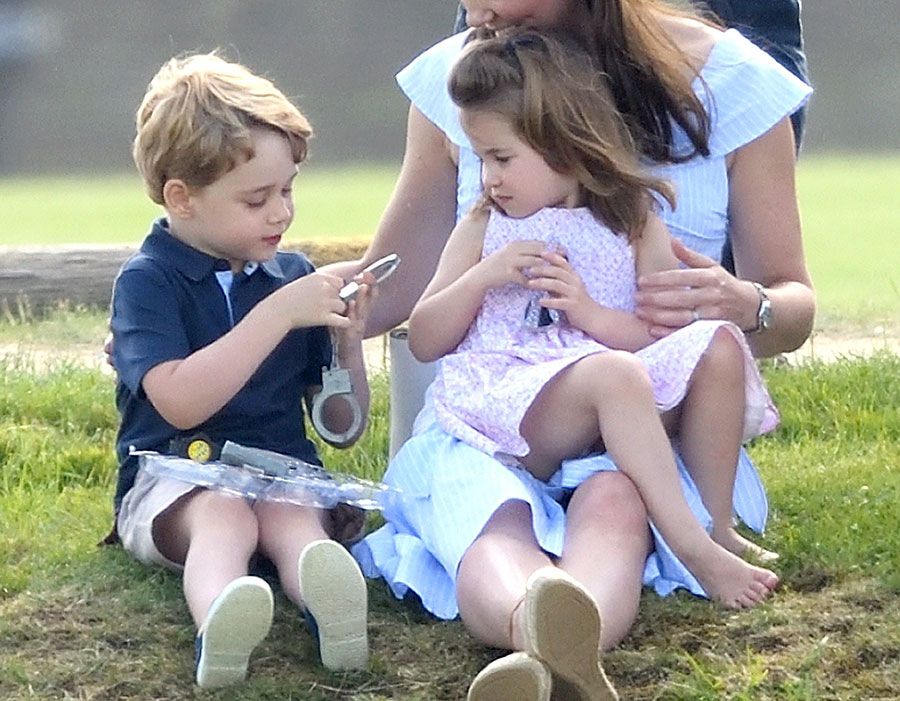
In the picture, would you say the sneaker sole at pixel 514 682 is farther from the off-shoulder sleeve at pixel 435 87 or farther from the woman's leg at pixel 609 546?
the off-shoulder sleeve at pixel 435 87

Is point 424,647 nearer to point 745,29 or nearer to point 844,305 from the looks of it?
point 745,29

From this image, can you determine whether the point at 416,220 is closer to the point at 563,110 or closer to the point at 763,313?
the point at 563,110

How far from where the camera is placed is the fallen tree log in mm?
6762

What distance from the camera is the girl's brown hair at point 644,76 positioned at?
122 inches

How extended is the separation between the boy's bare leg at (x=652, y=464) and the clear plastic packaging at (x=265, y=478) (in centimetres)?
45

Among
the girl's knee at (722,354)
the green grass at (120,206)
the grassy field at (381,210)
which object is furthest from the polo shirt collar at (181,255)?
the green grass at (120,206)

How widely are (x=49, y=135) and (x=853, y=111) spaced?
405 inches

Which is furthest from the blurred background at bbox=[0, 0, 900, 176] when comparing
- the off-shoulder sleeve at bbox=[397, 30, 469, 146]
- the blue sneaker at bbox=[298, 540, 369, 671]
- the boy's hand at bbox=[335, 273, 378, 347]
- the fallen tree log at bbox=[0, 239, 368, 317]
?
the blue sneaker at bbox=[298, 540, 369, 671]

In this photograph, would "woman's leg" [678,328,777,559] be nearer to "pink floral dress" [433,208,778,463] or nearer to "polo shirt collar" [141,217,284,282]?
"pink floral dress" [433,208,778,463]

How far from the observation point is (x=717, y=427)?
113 inches

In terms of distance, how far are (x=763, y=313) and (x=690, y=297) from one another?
7.2 inches

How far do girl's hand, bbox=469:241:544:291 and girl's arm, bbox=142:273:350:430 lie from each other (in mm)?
261

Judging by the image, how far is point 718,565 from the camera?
273 centimetres

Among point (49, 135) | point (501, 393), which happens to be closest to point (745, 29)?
point (501, 393)
